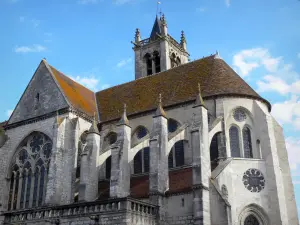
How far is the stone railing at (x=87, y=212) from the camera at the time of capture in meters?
16.1

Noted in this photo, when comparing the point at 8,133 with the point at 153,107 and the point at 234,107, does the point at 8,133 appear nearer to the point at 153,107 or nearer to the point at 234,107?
the point at 153,107

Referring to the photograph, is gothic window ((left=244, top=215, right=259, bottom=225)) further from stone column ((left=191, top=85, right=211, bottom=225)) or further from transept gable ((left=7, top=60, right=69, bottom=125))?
transept gable ((left=7, top=60, right=69, bottom=125))

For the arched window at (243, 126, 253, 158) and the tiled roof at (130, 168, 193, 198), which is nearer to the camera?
the tiled roof at (130, 168, 193, 198)

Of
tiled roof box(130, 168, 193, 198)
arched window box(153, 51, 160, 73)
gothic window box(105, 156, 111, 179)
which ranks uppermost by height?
arched window box(153, 51, 160, 73)

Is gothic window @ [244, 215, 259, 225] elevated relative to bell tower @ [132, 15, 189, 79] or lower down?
lower down

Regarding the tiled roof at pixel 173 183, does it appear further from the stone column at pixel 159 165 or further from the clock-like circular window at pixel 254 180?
the clock-like circular window at pixel 254 180

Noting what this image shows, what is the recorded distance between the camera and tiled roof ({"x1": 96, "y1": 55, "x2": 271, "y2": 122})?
22047 millimetres

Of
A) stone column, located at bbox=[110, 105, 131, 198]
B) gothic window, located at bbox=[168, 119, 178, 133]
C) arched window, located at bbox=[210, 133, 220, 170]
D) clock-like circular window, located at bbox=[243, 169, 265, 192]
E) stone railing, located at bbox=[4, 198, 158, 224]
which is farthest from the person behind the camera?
gothic window, located at bbox=[168, 119, 178, 133]

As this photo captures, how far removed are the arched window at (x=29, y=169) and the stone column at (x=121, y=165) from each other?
5019mm

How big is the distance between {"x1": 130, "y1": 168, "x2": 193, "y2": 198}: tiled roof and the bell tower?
1372cm

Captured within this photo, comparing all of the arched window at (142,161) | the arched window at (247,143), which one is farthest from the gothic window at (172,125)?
the arched window at (247,143)

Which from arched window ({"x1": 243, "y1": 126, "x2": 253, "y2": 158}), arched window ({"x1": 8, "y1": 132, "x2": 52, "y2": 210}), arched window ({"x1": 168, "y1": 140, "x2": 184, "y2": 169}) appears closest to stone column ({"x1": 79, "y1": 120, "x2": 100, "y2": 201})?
arched window ({"x1": 8, "y1": 132, "x2": 52, "y2": 210})

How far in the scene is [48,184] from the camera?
20.5 metres

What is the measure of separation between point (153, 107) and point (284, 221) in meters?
9.14
